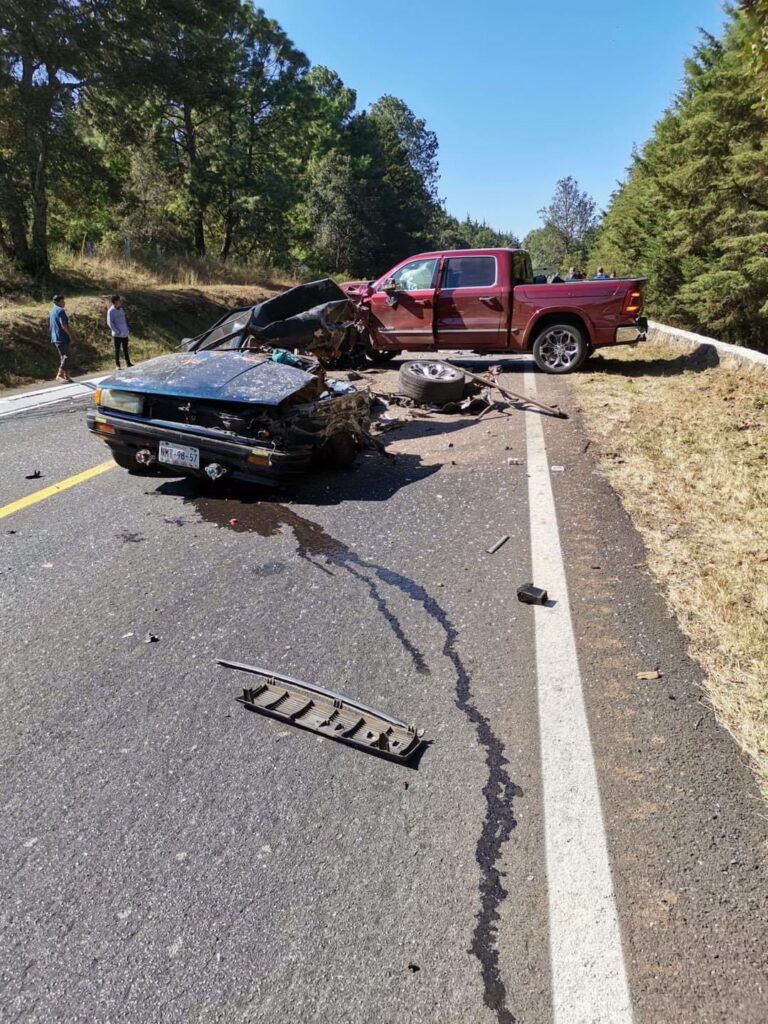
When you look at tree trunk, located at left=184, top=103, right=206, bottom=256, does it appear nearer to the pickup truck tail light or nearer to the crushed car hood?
the pickup truck tail light

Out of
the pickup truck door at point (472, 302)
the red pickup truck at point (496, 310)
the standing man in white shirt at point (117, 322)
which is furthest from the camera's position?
the standing man in white shirt at point (117, 322)

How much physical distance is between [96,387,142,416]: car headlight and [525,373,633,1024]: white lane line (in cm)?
379

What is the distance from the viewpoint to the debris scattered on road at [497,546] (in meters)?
4.38

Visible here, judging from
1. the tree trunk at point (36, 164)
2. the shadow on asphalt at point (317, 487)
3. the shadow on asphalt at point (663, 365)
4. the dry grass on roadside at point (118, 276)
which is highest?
the tree trunk at point (36, 164)

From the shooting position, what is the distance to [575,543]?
443 cm

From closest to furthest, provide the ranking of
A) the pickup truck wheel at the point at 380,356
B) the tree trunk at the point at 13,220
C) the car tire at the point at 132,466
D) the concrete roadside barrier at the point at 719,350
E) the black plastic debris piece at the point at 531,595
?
the black plastic debris piece at the point at 531,595 < the car tire at the point at 132,466 < the concrete roadside barrier at the point at 719,350 < the pickup truck wheel at the point at 380,356 < the tree trunk at the point at 13,220

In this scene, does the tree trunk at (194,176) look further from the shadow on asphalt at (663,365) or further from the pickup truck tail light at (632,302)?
the pickup truck tail light at (632,302)

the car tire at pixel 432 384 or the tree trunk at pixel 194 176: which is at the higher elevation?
the tree trunk at pixel 194 176

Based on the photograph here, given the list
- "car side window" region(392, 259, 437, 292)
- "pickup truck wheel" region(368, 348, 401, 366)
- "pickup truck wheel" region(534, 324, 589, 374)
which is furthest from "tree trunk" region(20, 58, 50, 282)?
"pickup truck wheel" region(534, 324, 589, 374)

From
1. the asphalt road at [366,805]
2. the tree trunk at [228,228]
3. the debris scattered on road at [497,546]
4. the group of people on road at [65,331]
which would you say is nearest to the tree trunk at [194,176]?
the tree trunk at [228,228]

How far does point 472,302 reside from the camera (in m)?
10.8

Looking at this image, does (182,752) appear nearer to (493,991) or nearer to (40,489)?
(493,991)

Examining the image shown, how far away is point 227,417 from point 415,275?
721cm

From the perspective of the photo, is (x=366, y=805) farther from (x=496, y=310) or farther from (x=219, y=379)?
(x=496, y=310)
